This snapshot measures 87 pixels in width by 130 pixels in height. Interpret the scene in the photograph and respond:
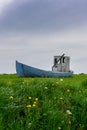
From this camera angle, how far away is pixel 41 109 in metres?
11.8

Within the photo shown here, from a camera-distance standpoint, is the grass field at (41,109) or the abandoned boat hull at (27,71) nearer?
the grass field at (41,109)

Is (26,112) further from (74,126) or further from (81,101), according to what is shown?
(81,101)

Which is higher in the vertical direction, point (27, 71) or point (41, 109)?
point (27, 71)

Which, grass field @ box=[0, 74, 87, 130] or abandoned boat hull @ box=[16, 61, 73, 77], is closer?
grass field @ box=[0, 74, 87, 130]

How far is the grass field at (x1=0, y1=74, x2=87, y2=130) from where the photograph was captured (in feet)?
36.4

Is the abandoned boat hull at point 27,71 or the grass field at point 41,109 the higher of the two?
the abandoned boat hull at point 27,71

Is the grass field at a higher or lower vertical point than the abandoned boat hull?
lower

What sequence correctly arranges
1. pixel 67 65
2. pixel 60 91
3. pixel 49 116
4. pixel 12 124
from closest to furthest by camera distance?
1. pixel 12 124
2. pixel 49 116
3. pixel 60 91
4. pixel 67 65

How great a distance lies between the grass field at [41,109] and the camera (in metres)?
11.1

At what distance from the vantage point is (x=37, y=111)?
1155 centimetres

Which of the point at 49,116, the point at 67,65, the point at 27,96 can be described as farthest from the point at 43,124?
the point at 67,65

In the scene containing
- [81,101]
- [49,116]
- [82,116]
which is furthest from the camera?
[81,101]

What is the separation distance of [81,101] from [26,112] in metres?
2.46

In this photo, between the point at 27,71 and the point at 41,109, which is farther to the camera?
the point at 27,71
